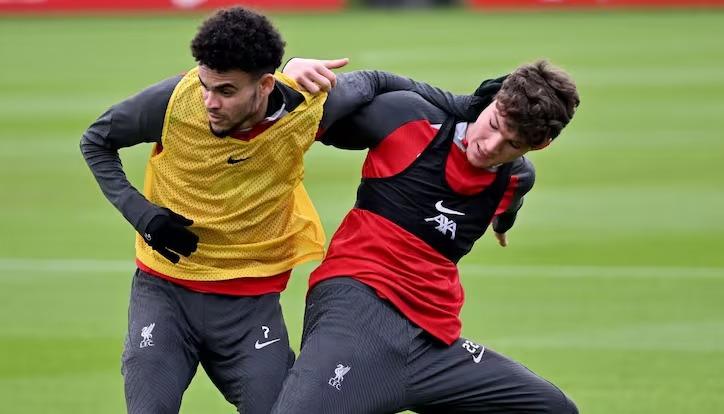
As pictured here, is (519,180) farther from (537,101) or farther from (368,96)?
(368,96)

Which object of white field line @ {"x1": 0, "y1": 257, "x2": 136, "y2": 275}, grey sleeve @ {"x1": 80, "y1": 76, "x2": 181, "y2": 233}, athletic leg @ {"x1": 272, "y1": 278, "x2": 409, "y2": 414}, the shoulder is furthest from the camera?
white field line @ {"x1": 0, "y1": 257, "x2": 136, "y2": 275}

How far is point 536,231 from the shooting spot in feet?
40.9

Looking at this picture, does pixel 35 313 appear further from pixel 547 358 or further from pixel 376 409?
pixel 376 409

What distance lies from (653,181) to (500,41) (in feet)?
35.9

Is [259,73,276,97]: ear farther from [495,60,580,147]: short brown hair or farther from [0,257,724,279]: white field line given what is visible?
[0,257,724,279]: white field line

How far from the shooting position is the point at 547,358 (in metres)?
8.85

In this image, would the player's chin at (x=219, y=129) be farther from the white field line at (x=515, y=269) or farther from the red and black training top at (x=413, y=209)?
the white field line at (x=515, y=269)

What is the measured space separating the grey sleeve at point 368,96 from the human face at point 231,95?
1.00 feet

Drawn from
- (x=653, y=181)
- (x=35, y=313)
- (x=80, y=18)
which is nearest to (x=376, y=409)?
(x=35, y=313)

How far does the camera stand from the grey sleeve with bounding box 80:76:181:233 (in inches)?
226

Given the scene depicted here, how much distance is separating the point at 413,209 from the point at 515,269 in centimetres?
531

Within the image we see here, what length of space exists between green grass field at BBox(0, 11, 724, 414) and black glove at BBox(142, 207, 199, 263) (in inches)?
96.2

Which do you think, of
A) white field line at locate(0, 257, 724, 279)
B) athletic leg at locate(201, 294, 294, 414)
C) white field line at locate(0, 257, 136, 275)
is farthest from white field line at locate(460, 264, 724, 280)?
athletic leg at locate(201, 294, 294, 414)

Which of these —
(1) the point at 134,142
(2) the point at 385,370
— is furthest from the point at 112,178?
(2) the point at 385,370
